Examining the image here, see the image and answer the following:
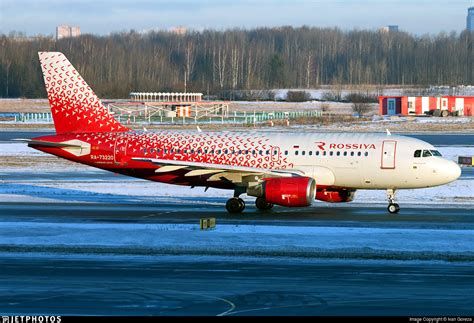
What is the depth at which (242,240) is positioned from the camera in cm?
2891

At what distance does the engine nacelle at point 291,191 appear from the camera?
3528cm

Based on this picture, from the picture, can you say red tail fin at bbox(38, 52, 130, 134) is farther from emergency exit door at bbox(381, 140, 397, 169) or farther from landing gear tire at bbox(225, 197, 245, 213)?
emergency exit door at bbox(381, 140, 397, 169)

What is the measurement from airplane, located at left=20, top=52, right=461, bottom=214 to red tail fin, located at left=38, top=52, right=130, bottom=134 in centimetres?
4

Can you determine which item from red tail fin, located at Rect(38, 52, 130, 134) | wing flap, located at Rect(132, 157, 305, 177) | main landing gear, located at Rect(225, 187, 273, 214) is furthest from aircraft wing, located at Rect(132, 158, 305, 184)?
red tail fin, located at Rect(38, 52, 130, 134)

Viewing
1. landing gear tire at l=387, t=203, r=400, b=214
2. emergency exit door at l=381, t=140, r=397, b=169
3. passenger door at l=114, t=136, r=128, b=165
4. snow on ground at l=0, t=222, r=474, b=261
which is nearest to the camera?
snow on ground at l=0, t=222, r=474, b=261

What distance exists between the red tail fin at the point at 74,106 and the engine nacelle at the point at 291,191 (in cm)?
837

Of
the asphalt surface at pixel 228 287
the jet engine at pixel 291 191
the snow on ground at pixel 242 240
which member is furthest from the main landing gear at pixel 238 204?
the asphalt surface at pixel 228 287

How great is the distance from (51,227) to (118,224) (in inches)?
93.0

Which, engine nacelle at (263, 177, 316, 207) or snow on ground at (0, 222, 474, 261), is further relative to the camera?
engine nacelle at (263, 177, 316, 207)

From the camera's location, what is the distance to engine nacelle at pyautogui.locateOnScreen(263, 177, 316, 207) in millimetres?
35281

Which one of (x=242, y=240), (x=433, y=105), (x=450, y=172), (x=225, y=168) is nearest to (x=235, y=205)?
(x=225, y=168)

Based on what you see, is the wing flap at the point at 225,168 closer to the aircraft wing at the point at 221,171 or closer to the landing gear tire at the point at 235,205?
the aircraft wing at the point at 221,171

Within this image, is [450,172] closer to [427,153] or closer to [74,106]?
[427,153]

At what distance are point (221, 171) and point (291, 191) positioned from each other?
3718mm
